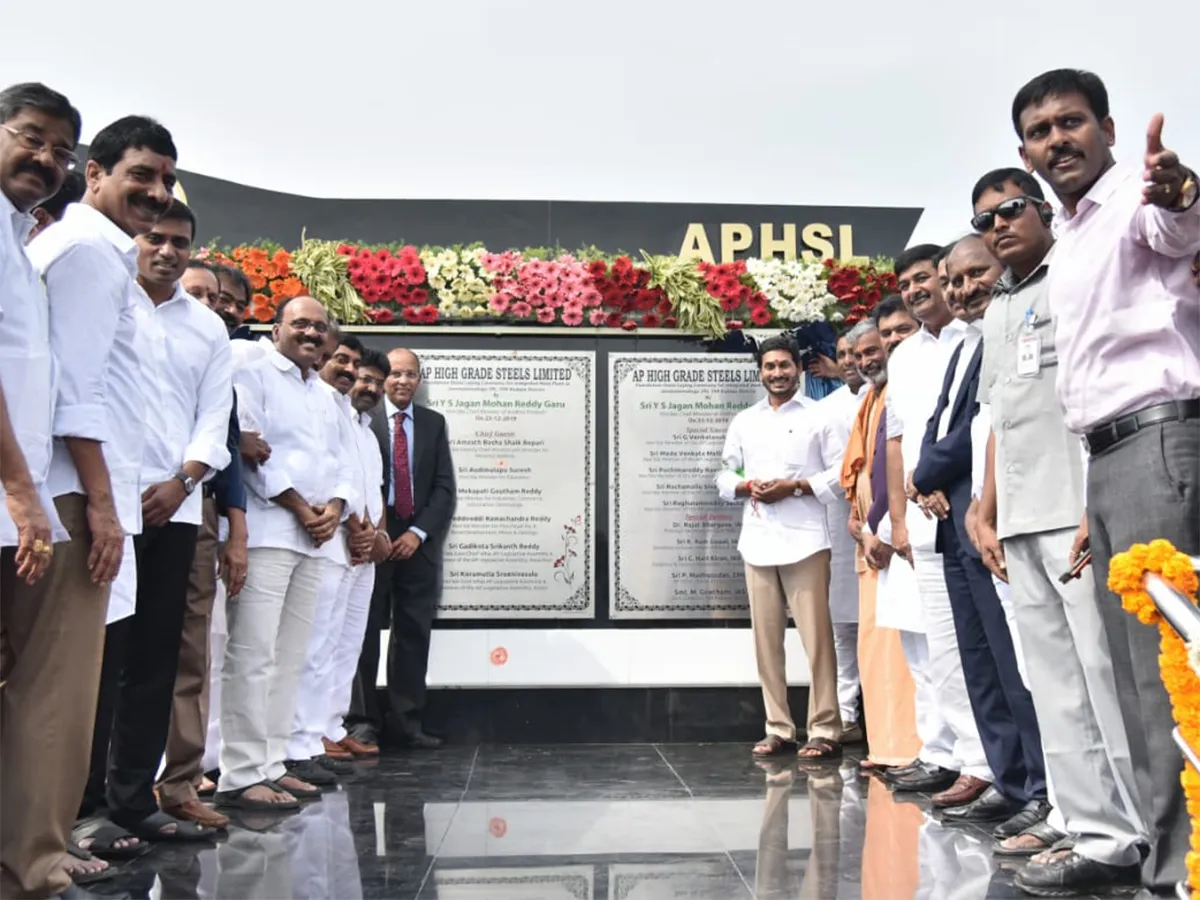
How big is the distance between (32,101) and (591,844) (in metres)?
2.36

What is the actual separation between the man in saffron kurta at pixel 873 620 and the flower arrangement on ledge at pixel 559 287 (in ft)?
3.74

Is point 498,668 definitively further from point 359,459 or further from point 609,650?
point 359,459

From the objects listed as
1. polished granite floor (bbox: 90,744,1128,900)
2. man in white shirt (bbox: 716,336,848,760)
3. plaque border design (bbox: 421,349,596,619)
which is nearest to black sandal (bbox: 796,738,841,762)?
man in white shirt (bbox: 716,336,848,760)

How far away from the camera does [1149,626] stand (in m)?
2.45

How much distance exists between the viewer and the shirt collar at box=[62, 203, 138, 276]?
9.71ft

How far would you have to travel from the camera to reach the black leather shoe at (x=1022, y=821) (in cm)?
354

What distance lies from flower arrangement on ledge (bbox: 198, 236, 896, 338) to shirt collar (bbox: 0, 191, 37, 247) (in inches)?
145

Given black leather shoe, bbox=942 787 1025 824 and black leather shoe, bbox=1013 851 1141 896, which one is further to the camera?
black leather shoe, bbox=942 787 1025 824

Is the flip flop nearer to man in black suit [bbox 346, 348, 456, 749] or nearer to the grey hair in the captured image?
man in black suit [bbox 346, 348, 456, 749]

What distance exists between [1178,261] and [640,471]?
3958 mm

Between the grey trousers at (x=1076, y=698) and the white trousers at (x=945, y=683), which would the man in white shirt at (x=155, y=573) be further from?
the white trousers at (x=945, y=683)

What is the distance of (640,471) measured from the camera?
6371 mm

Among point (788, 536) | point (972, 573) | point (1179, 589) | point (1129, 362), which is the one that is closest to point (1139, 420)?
point (1129, 362)

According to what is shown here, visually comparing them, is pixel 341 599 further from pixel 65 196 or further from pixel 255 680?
pixel 65 196
